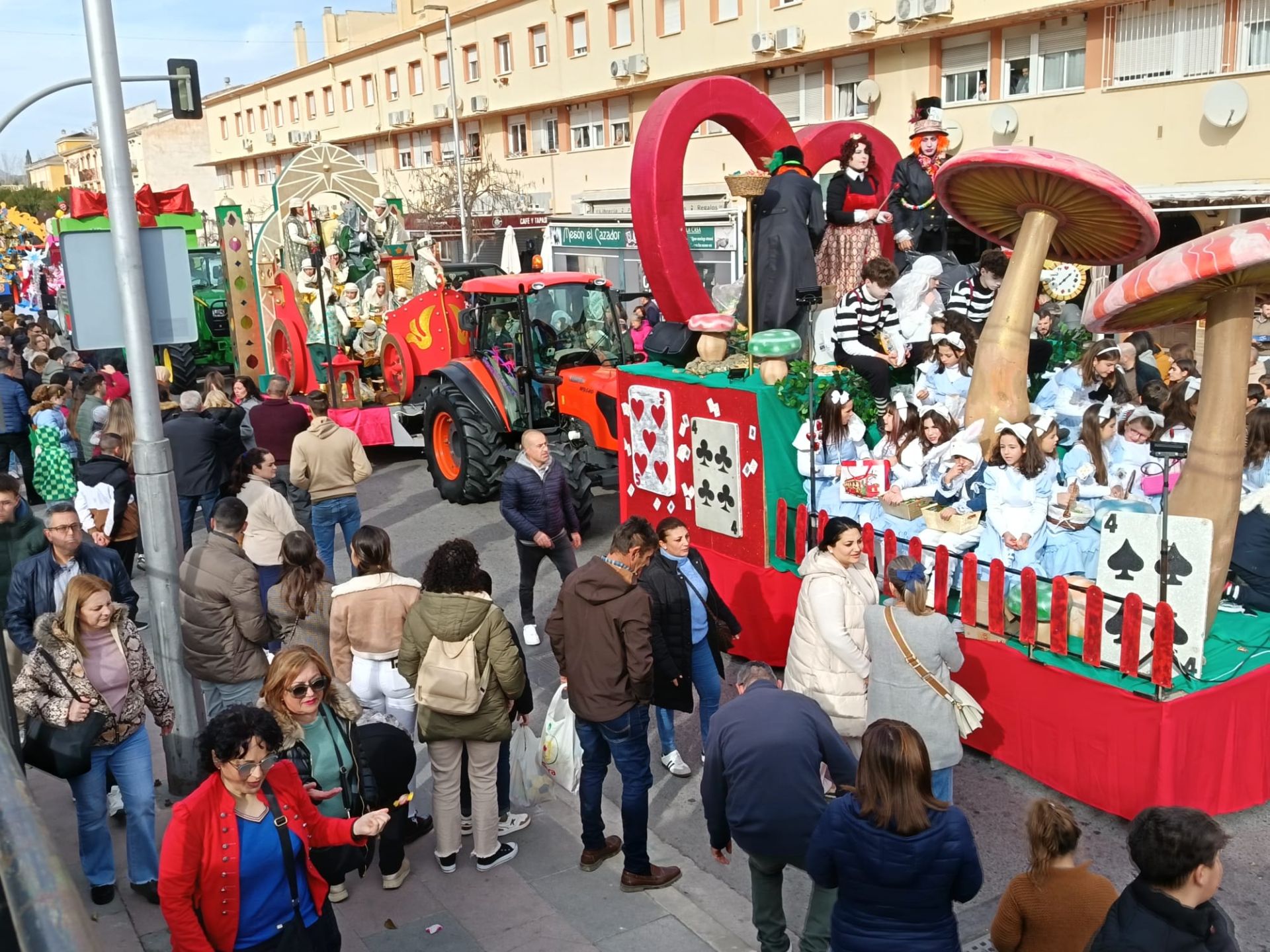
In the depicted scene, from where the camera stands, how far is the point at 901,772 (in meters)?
3.10

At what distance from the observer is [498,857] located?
5.13 meters

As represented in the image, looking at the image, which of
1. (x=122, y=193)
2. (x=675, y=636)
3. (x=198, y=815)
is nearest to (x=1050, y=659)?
(x=675, y=636)

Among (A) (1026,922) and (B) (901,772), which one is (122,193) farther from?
(A) (1026,922)

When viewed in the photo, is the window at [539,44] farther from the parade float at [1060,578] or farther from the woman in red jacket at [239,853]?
the woman in red jacket at [239,853]

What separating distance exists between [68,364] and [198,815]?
39.6 feet

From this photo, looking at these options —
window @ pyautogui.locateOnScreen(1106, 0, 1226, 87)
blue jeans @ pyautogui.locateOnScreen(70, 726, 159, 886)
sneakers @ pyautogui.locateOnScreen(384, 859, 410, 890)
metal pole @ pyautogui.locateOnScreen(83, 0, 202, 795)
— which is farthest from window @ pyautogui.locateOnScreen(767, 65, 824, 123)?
blue jeans @ pyautogui.locateOnScreen(70, 726, 159, 886)

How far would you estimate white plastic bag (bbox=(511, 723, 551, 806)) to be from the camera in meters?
5.27

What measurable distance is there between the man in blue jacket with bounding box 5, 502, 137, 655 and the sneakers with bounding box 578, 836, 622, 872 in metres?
2.47

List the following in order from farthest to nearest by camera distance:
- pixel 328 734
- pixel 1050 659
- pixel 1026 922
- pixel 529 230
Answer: pixel 529 230
pixel 1050 659
pixel 328 734
pixel 1026 922

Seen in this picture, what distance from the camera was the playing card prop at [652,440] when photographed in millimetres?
8203

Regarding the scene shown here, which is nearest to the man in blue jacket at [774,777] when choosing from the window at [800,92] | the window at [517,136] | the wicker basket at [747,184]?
the wicker basket at [747,184]

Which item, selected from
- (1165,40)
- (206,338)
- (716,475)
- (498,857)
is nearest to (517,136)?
(206,338)

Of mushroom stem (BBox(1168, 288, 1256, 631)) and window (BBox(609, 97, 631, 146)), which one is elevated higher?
window (BBox(609, 97, 631, 146))

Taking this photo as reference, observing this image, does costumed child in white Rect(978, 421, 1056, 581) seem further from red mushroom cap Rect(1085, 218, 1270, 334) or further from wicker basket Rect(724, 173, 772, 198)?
wicker basket Rect(724, 173, 772, 198)
